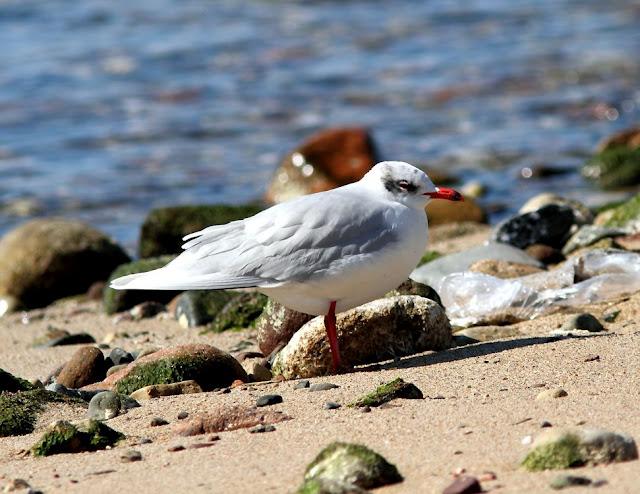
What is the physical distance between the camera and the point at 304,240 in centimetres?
549

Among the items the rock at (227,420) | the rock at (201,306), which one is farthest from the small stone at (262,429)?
the rock at (201,306)

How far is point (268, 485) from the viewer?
12.8 ft

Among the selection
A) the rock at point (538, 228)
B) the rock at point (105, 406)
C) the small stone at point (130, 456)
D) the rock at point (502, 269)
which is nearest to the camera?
the small stone at point (130, 456)

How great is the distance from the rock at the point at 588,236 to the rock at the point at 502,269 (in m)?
0.73

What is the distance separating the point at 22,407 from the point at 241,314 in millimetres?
2386

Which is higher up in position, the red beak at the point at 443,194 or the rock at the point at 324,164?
the red beak at the point at 443,194

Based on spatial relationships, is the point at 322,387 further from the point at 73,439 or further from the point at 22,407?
the point at 22,407

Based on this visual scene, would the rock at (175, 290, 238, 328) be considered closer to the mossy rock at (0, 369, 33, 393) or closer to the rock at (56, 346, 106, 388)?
the rock at (56, 346, 106, 388)

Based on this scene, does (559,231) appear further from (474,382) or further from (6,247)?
(6,247)

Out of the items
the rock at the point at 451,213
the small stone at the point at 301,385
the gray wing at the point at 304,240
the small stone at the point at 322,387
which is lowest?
the rock at the point at 451,213

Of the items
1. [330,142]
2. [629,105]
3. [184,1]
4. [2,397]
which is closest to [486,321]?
[2,397]

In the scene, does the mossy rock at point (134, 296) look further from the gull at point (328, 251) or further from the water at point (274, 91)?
the water at point (274, 91)

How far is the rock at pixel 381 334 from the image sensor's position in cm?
580

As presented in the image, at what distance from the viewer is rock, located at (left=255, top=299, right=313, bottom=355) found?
20.9 feet
